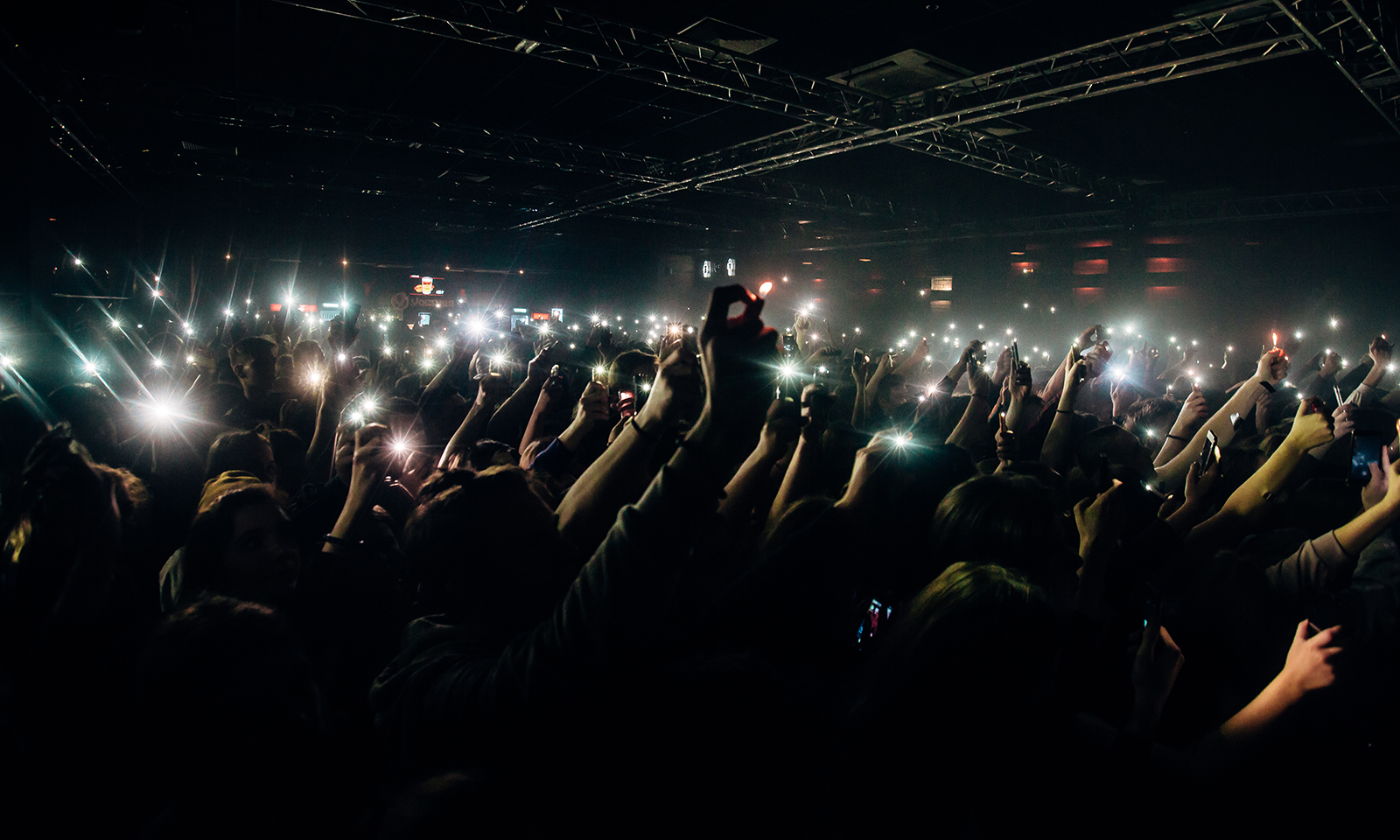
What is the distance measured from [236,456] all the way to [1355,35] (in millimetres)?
8692

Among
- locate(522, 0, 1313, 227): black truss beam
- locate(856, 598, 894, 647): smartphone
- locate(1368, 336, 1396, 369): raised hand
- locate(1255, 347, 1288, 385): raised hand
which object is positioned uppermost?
locate(522, 0, 1313, 227): black truss beam

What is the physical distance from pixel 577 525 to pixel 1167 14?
723 centimetres

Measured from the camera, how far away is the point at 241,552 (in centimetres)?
177

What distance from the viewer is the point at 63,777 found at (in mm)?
1225

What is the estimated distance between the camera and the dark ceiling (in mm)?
5793

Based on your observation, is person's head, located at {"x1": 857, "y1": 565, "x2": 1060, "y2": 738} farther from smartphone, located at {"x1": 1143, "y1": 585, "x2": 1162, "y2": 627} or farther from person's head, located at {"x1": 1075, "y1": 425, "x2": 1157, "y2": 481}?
person's head, located at {"x1": 1075, "y1": 425, "x2": 1157, "y2": 481}

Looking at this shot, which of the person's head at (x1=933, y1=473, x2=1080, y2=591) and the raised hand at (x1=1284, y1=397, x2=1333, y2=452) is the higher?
the raised hand at (x1=1284, y1=397, x2=1333, y2=452)

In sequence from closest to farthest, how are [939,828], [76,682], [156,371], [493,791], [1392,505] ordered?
[493,791], [939,828], [76,682], [1392,505], [156,371]

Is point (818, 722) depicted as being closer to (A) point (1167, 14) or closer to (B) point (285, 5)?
(A) point (1167, 14)

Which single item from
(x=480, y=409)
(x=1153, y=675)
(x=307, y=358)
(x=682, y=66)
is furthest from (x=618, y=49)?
(x=1153, y=675)

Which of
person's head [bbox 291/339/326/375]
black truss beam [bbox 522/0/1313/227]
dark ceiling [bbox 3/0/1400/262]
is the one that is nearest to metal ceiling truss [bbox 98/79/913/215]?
dark ceiling [bbox 3/0/1400/262]

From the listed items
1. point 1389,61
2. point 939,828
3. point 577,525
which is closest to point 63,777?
point 577,525

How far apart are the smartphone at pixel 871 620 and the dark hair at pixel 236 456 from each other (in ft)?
8.54

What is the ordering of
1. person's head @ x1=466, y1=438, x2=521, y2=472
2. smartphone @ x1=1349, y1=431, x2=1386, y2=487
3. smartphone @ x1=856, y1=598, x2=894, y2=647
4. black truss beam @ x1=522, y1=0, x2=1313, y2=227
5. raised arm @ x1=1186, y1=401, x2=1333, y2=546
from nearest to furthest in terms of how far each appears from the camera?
1. smartphone @ x1=856, y1=598, x2=894, y2=647
2. raised arm @ x1=1186, y1=401, x2=1333, y2=546
3. person's head @ x1=466, y1=438, x2=521, y2=472
4. smartphone @ x1=1349, y1=431, x2=1386, y2=487
5. black truss beam @ x1=522, y1=0, x2=1313, y2=227
